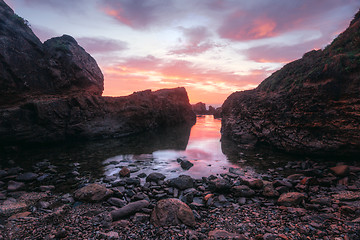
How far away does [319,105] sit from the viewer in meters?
12.3

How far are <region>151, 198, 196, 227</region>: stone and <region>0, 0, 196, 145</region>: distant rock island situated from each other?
1945 cm

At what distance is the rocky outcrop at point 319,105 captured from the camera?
10805 millimetres

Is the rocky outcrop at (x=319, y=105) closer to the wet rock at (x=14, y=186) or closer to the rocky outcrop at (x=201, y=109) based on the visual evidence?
the wet rock at (x=14, y=186)

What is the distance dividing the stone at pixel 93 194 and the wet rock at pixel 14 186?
3.70m

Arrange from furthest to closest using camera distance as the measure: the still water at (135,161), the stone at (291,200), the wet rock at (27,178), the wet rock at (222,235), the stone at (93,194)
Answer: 1. the still water at (135,161)
2. the wet rock at (27,178)
3. the stone at (93,194)
4. the stone at (291,200)
5. the wet rock at (222,235)

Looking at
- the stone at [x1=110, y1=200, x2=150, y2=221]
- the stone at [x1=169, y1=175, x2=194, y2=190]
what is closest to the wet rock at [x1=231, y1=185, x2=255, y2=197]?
the stone at [x1=169, y1=175, x2=194, y2=190]

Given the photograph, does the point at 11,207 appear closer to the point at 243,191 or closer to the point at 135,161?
the point at 135,161

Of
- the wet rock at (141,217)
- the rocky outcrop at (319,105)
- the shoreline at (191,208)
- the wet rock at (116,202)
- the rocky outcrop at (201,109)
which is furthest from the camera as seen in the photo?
the rocky outcrop at (201,109)

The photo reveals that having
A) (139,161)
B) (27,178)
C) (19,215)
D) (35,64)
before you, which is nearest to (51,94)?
(35,64)

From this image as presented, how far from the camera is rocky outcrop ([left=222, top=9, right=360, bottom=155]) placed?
1080 cm

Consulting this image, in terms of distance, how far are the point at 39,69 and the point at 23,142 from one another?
8993 millimetres

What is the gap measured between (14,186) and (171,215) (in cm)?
867

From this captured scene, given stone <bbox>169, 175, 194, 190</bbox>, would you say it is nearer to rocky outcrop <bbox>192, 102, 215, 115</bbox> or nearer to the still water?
the still water

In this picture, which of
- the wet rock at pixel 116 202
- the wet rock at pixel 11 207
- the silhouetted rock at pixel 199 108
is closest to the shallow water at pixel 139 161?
the wet rock at pixel 11 207
